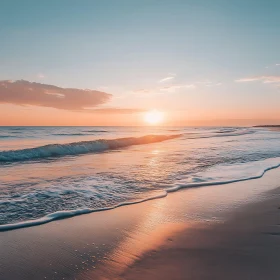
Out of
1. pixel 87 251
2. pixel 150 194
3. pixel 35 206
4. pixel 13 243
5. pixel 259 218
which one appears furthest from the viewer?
pixel 150 194

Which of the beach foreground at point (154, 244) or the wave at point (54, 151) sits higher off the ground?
the wave at point (54, 151)

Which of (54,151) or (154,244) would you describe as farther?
(54,151)

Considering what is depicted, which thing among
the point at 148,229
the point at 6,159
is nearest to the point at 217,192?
the point at 148,229

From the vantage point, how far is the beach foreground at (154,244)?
308 cm

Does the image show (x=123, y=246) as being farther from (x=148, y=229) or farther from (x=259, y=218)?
(x=259, y=218)

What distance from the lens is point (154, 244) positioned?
3850 mm

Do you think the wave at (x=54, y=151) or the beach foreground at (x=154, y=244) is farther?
the wave at (x=54, y=151)

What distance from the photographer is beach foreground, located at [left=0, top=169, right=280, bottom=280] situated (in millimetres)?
3080

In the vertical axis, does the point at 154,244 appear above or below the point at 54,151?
below

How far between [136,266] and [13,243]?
77.2 inches

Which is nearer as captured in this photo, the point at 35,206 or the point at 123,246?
the point at 123,246

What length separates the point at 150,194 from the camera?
670 cm

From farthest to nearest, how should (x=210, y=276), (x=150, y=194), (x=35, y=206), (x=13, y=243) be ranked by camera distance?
1. (x=150, y=194)
2. (x=35, y=206)
3. (x=13, y=243)
4. (x=210, y=276)

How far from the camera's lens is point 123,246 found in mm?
3773
